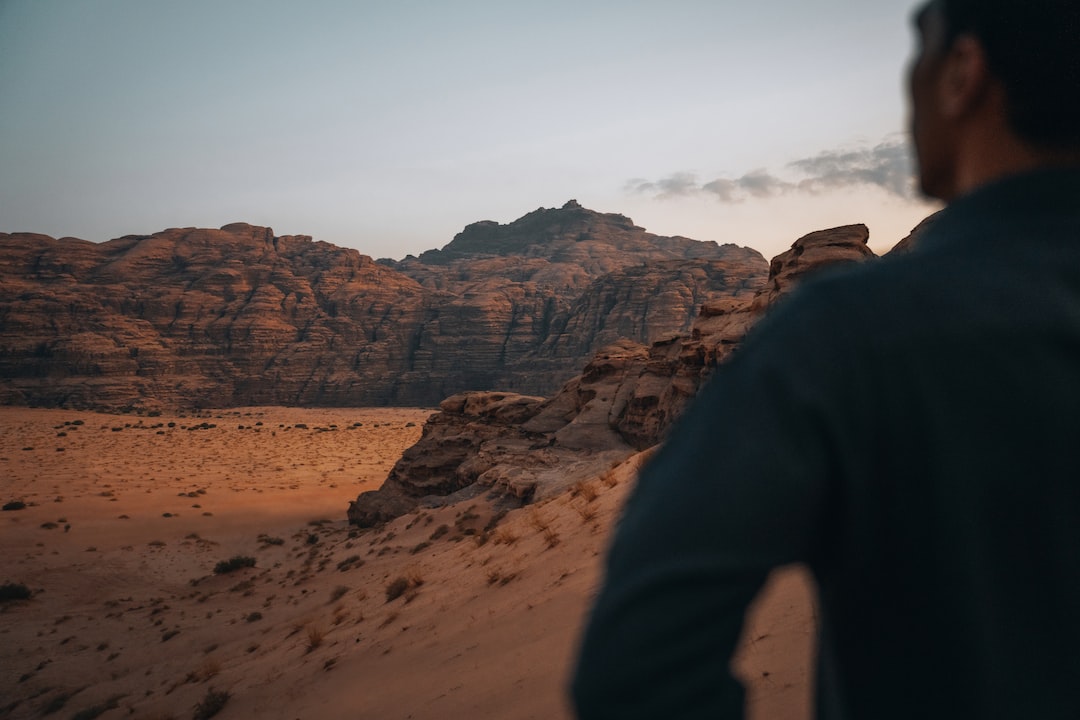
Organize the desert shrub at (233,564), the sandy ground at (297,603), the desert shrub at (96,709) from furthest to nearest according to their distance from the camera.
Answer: the desert shrub at (233,564), the desert shrub at (96,709), the sandy ground at (297,603)

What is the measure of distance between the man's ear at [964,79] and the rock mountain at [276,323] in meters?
65.4

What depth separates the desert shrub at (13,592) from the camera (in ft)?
46.0

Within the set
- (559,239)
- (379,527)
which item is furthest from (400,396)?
(559,239)

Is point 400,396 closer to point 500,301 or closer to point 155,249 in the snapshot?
point 500,301

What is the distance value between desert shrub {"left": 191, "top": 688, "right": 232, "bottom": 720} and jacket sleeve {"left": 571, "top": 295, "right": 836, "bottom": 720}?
7467 millimetres

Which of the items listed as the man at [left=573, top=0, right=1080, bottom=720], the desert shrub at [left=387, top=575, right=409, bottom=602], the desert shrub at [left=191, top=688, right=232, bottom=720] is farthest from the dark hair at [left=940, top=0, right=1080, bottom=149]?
the desert shrub at [left=387, top=575, right=409, bottom=602]

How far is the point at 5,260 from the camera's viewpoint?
71.7 meters

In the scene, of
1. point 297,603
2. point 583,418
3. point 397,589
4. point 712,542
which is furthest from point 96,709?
point 583,418

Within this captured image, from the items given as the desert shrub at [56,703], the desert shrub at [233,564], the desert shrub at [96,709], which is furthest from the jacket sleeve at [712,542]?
the desert shrub at [233,564]

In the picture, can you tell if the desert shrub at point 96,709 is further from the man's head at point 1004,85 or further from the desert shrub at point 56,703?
the man's head at point 1004,85

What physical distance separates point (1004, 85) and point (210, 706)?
7.96 m

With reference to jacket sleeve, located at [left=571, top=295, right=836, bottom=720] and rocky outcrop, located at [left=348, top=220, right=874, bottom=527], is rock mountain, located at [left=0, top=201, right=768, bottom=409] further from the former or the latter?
jacket sleeve, located at [left=571, top=295, right=836, bottom=720]

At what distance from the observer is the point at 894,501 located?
2.21ft

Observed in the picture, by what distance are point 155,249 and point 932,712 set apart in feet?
299
